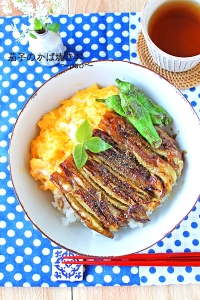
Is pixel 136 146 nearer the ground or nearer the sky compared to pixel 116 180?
nearer the sky

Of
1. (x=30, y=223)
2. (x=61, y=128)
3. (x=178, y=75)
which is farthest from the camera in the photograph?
(x=178, y=75)

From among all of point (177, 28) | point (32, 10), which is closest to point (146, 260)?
point (177, 28)

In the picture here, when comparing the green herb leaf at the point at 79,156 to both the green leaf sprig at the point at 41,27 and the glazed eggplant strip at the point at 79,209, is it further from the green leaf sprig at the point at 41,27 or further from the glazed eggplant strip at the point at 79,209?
the green leaf sprig at the point at 41,27

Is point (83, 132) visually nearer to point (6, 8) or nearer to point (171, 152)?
point (171, 152)

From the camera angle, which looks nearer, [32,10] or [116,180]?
[116,180]

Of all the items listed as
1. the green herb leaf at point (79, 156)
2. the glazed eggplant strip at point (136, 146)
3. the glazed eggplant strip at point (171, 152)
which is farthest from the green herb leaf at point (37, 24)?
the glazed eggplant strip at point (171, 152)

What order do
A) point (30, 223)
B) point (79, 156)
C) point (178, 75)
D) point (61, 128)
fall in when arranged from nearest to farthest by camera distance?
1. point (79, 156)
2. point (61, 128)
3. point (30, 223)
4. point (178, 75)

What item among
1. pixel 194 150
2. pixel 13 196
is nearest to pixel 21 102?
pixel 13 196

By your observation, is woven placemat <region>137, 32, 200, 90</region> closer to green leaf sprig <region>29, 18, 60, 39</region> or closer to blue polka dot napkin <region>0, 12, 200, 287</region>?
blue polka dot napkin <region>0, 12, 200, 287</region>

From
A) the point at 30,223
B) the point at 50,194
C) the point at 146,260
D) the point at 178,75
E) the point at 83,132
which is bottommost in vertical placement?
the point at 146,260
